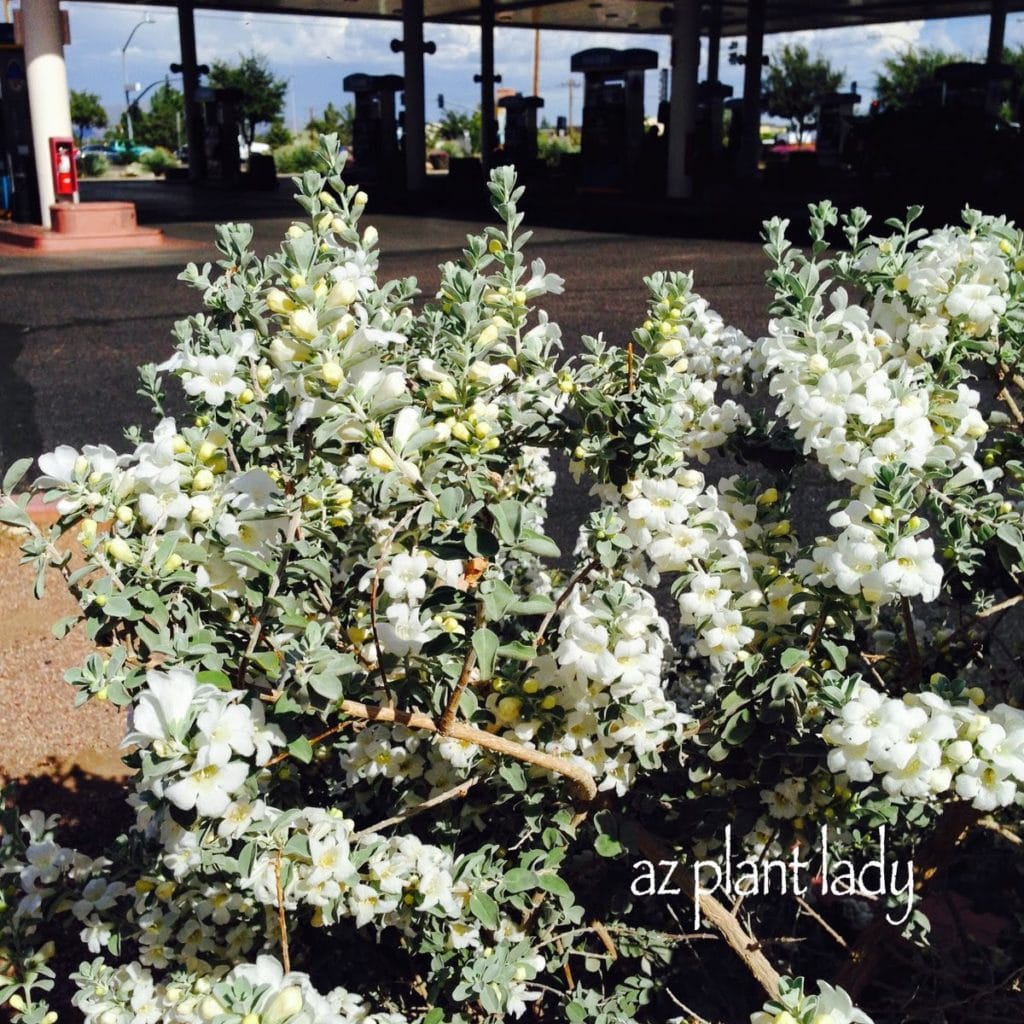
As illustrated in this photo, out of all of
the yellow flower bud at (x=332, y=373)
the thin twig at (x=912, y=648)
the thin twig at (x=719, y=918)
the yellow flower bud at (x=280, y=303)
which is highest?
the yellow flower bud at (x=280, y=303)

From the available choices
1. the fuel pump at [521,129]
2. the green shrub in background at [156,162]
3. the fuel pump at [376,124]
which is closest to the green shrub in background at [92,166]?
the green shrub in background at [156,162]

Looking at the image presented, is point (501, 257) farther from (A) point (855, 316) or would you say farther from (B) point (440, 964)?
(B) point (440, 964)

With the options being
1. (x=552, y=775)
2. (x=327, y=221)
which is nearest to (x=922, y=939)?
(x=552, y=775)

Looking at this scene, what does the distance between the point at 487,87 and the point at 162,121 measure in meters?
48.3

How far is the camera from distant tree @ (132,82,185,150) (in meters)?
72.2

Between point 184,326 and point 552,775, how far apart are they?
979mm

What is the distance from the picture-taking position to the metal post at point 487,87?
29922 mm

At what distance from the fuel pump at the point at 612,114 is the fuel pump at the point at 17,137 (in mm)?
12126

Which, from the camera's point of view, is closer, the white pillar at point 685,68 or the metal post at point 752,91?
the white pillar at point 685,68

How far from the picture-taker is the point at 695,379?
2258 mm

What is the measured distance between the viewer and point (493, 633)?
1.63m

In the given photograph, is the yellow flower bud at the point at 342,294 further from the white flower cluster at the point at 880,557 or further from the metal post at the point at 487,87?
the metal post at the point at 487,87

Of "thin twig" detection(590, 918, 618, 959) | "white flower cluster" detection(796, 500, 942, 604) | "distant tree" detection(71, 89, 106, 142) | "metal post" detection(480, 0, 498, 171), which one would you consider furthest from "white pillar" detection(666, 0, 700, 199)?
"distant tree" detection(71, 89, 106, 142)

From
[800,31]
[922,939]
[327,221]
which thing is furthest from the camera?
[800,31]
